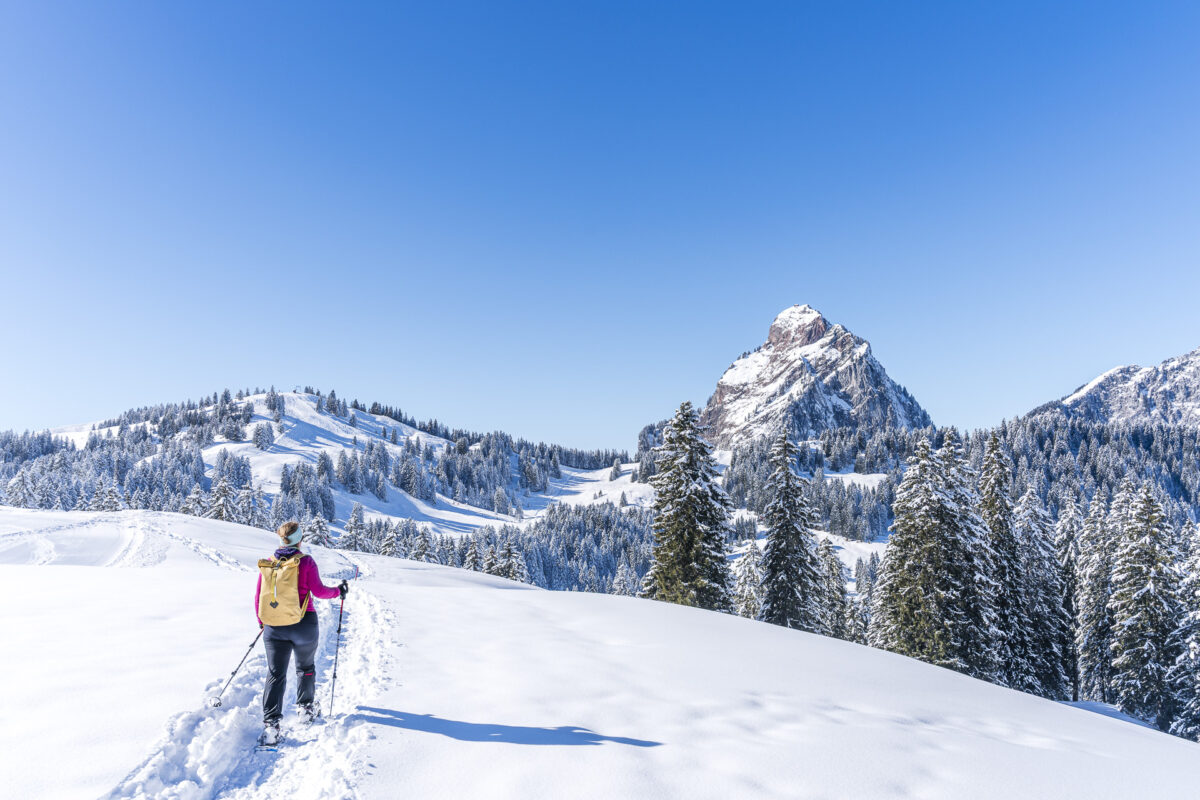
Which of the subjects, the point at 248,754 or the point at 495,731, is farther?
the point at 495,731

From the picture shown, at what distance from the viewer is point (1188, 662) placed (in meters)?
24.7

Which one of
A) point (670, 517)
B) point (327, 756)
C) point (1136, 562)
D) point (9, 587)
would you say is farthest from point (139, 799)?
point (1136, 562)

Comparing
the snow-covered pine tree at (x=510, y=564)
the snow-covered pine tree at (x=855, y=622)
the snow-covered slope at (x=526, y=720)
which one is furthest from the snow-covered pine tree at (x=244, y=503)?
the snow-covered pine tree at (x=855, y=622)

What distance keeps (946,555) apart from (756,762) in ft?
72.1

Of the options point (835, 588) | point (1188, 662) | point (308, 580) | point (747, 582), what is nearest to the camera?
point (308, 580)

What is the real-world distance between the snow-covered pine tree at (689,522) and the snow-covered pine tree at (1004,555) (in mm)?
12610

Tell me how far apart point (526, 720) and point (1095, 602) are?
1593 inches

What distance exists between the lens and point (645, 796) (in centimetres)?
498

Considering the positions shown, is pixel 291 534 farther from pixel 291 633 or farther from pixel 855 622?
pixel 855 622

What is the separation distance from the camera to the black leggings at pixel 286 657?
6.58 metres

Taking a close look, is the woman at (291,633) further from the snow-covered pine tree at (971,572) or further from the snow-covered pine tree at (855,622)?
the snow-covered pine tree at (855,622)

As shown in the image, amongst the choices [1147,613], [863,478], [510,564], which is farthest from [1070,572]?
[863,478]

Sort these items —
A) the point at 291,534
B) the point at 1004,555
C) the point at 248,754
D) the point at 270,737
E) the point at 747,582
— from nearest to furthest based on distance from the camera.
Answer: the point at 248,754, the point at 270,737, the point at 291,534, the point at 1004,555, the point at 747,582

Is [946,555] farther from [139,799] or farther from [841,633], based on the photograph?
[139,799]
